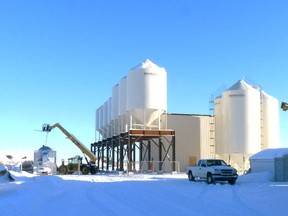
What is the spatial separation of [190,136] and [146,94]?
987cm

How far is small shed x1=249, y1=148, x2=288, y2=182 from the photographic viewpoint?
3566cm

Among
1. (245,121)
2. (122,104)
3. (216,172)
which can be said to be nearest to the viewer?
(216,172)

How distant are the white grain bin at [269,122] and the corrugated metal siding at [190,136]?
6982mm

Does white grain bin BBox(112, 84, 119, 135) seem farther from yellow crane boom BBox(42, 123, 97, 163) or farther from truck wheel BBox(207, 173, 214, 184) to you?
truck wheel BBox(207, 173, 214, 184)

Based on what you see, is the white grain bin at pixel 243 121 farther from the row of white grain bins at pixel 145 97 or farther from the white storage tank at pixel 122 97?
the white storage tank at pixel 122 97

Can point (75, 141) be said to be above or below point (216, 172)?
above

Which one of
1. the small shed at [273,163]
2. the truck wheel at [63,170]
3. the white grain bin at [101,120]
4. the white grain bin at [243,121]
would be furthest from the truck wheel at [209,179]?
the white grain bin at [101,120]

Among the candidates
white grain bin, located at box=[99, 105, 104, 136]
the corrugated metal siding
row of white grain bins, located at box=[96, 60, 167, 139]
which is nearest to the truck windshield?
row of white grain bins, located at box=[96, 60, 167, 139]

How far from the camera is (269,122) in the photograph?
5584 centimetres

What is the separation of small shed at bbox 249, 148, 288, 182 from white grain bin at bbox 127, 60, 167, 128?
50.9ft

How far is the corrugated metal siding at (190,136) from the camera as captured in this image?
189 ft

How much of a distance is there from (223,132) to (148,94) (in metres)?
11.0

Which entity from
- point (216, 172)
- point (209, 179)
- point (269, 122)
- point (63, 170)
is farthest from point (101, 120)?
point (216, 172)

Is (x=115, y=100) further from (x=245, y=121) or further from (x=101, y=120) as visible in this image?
(x=245, y=121)
